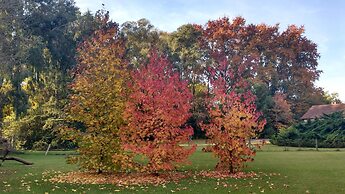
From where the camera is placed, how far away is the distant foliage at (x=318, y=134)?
33.3 metres

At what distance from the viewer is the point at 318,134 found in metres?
35.3

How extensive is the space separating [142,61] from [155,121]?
29.2 metres

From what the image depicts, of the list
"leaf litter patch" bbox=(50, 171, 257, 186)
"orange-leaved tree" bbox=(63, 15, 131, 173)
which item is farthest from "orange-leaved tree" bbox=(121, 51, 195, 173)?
"orange-leaved tree" bbox=(63, 15, 131, 173)

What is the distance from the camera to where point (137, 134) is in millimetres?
13711

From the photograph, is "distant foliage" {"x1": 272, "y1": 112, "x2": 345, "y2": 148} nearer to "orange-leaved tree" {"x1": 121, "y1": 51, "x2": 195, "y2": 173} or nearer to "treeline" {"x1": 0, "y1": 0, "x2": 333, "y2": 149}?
"treeline" {"x1": 0, "y1": 0, "x2": 333, "y2": 149}

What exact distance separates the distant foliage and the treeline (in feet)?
20.5

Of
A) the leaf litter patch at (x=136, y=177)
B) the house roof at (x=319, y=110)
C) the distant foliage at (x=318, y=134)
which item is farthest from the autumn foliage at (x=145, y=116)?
the house roof at (x=319, y=110)

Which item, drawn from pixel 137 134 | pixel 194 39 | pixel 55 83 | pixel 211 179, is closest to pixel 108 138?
pixel 137 134

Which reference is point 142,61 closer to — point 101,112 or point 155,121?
point 101,112

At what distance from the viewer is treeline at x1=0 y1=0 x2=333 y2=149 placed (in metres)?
28.9

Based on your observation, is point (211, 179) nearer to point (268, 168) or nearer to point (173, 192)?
point (173, 192)

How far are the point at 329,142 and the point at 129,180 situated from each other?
82.9 ft

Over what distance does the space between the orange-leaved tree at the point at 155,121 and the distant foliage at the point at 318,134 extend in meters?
22.8

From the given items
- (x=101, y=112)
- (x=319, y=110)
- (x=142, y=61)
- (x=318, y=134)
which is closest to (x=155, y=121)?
(x=101, y=112)
